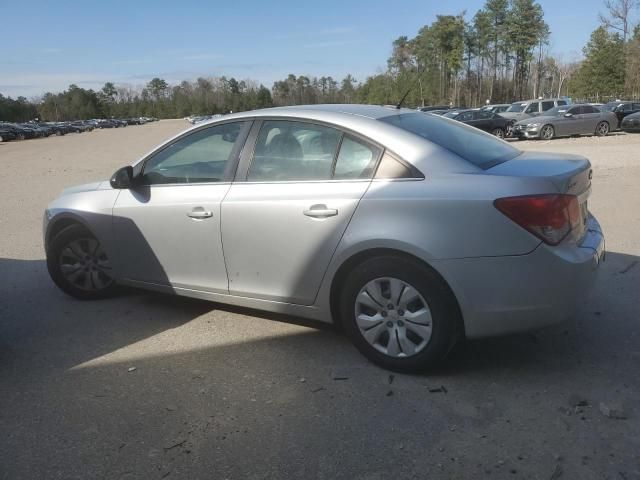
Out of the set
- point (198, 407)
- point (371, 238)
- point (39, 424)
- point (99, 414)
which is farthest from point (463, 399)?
point (39, 424)

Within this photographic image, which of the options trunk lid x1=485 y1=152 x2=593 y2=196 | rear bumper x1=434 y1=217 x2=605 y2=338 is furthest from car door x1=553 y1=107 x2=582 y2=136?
rear bumper x1=434 y1=217 x2=605 y2=338

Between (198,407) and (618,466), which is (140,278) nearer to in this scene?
(198,407)

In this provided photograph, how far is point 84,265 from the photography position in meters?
5.00

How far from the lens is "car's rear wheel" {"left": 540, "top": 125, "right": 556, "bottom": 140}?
2434 cm

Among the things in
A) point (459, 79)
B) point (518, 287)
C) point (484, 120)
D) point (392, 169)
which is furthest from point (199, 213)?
point (459, 79)

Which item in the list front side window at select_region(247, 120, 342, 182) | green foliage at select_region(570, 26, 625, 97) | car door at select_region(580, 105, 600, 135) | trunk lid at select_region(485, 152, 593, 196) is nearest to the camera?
trunk lid at select_region(485, 152, 593, 196)

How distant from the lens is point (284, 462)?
269 cm

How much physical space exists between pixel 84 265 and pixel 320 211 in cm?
256

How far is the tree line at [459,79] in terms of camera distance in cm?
5638

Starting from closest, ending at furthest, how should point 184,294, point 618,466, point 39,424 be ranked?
1. point 618,466
2. point 39,424
3. point 184,294

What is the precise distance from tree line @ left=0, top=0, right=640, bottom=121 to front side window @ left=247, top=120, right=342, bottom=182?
1817cm

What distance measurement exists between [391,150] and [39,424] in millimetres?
2488

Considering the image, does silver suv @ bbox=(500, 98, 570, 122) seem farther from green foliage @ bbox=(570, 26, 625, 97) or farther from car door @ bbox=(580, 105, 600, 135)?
green foliage @ bbox=(570, 26, 625, 97)

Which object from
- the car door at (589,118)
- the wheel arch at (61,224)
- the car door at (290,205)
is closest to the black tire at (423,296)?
the car door at (290,205)
